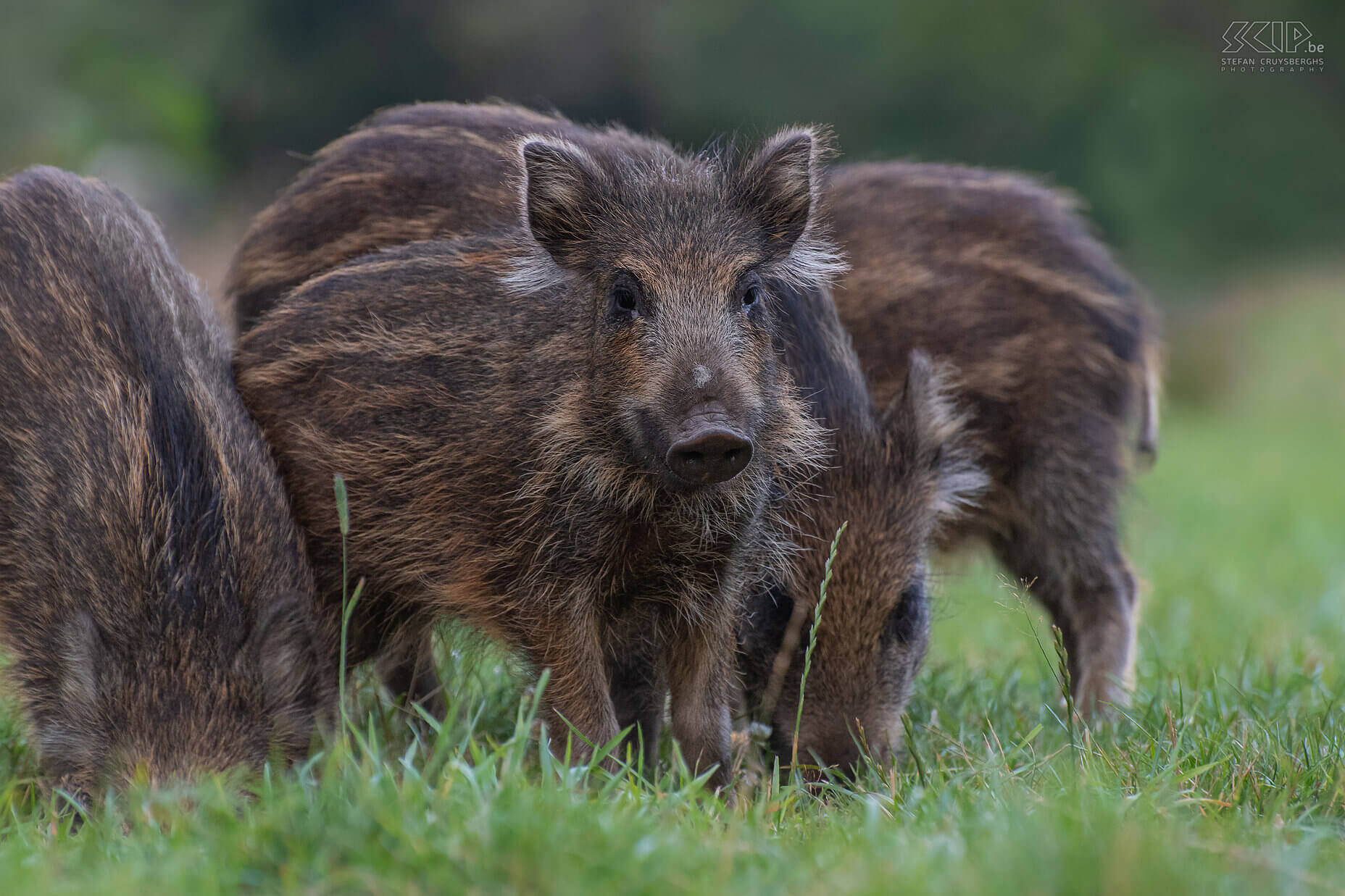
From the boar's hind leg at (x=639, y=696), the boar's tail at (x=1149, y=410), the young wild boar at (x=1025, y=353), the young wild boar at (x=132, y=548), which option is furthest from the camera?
the boar's tail at (x=1149, y=410)

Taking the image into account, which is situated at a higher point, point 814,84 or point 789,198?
point 789,198

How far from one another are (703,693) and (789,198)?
1.38 metres

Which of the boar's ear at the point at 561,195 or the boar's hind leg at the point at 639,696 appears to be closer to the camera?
the boar's ear at the point at 561,195

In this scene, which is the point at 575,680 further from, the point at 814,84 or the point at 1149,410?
the point at 814,84

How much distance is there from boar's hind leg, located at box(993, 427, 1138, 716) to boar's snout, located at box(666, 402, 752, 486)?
2.22 metres

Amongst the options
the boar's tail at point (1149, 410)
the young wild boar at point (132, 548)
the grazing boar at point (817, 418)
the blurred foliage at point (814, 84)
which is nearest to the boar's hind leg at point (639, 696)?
the grazing boar at point (817, 418)

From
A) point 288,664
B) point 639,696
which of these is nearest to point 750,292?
point 639,696

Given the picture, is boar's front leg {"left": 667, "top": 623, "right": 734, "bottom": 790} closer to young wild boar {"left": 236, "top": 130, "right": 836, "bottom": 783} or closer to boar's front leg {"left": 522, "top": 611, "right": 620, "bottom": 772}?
young wild boar {"left": 236, "top": 130, "right": 836, "bottom": 783}

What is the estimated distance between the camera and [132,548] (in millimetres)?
3617

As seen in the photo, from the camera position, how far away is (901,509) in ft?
14.4

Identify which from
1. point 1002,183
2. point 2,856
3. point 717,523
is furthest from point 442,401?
point 1002,183

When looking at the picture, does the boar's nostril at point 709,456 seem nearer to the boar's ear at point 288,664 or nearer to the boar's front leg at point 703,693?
the boar's front leg at point 703,693

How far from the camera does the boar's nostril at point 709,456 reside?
3.32 m

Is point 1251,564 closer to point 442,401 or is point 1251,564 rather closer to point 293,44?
point 442,401
